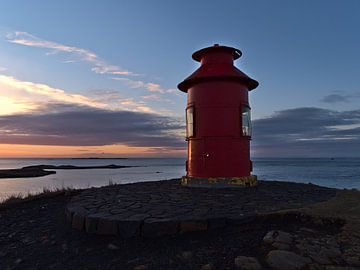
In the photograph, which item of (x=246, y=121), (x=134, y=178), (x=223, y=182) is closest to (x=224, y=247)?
(x=223, y=182)

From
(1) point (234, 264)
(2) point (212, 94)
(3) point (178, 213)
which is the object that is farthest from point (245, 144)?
(1) point (234, 264)

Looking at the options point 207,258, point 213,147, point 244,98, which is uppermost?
point 244,98

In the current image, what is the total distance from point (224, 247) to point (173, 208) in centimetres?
171

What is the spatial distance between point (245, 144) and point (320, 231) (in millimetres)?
4659

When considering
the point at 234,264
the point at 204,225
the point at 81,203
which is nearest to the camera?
the point at 234,264

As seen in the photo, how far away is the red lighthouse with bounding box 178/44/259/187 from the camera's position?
9047 millimetres

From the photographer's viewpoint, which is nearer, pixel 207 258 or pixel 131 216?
pixel 207 258

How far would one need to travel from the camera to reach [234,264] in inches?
161

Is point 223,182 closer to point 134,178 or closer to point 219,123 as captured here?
point 219,123

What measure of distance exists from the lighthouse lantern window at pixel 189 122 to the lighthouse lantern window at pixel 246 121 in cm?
141

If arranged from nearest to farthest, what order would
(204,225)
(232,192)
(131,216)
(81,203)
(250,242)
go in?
(250,242) → (204,225) → (131,216) → (81,203) → (232,192)

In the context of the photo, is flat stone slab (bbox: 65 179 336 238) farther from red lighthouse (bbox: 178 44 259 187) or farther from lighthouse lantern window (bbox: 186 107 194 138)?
lighthouse lantern window (bbox: 186 107 194 138)

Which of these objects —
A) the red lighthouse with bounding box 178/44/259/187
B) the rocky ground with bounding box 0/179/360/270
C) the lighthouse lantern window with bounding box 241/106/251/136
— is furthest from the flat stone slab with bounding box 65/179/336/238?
the lighthouse lantern window with bounding box 241/106/251/136

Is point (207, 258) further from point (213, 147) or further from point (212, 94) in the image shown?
point (212, 94)
